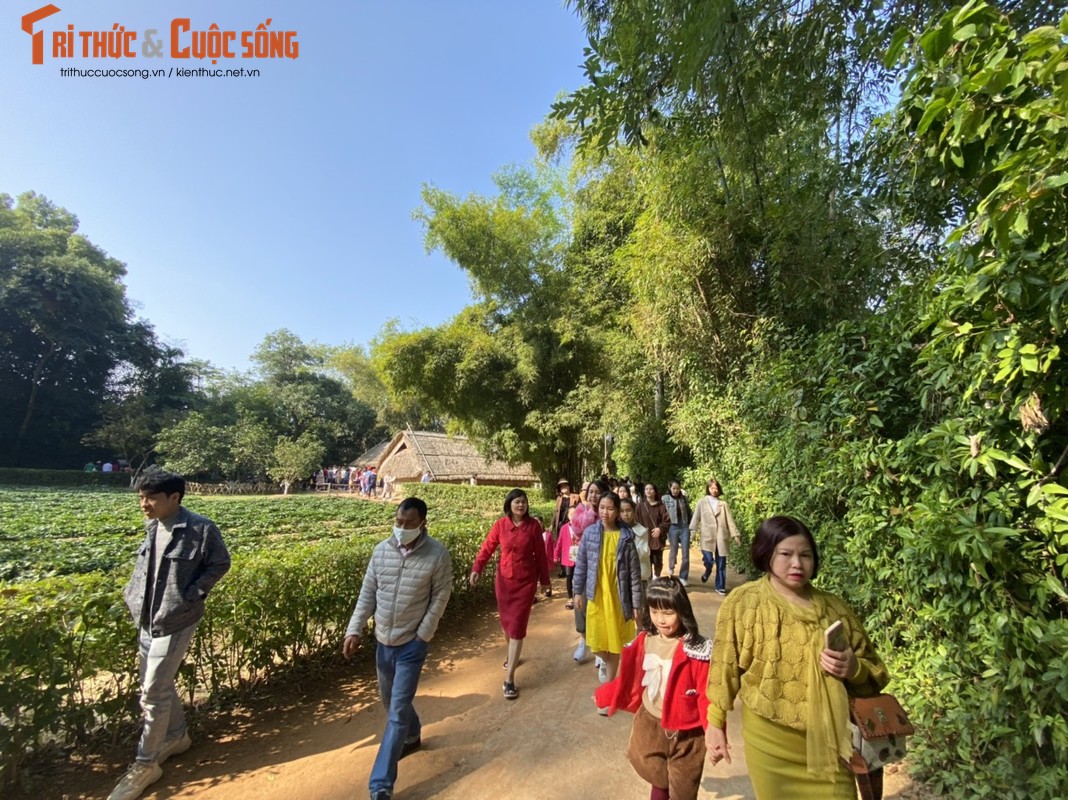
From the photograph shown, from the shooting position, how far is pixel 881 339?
3.21 metres

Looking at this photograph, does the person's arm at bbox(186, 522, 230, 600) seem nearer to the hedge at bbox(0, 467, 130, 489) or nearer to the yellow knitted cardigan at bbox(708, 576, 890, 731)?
the yellow knitted cardigan at bbox(708, 576, 890, 731)

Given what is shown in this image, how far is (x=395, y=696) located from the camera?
8.94ft

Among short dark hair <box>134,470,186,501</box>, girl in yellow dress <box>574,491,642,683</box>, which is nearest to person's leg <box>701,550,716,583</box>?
girl in yellow dress <box>574,491,642,683</box>

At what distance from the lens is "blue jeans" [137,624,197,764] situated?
9.12ft

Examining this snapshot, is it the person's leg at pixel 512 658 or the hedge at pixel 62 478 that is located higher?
the hedge at pixel 62 478

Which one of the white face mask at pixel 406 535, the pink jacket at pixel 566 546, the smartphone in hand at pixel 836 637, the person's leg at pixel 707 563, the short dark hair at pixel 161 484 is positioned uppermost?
the short dark hair at pixel 161 484

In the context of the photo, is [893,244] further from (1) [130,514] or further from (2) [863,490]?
(1) [130,514]

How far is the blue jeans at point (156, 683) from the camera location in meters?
2.78

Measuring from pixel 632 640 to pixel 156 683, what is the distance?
299cm

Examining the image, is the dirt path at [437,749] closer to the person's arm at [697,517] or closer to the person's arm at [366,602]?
the person's arm at [366,602]

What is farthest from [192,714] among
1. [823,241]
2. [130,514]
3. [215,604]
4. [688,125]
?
[130,514]

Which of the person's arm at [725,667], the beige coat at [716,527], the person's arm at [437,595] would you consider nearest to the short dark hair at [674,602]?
the person's arm at [725,667]

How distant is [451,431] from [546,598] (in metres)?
10.2

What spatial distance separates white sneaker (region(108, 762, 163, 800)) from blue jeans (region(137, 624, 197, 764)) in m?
0.03
